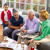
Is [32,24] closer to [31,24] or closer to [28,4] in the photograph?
[31,24]

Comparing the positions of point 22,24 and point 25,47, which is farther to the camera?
point 22,24

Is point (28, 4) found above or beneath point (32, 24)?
above

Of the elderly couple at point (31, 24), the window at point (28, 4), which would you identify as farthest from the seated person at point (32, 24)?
the window at point (28, 4)

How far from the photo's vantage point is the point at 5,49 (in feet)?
8.76

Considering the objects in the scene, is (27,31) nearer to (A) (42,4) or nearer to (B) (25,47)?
(B) (25,47)

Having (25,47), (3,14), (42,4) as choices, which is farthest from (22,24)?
(42,4)

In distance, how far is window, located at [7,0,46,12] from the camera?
599cm

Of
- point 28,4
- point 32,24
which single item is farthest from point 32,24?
point 28,4

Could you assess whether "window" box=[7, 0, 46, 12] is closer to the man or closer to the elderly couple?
the elderly couple

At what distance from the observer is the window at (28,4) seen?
5.99 m

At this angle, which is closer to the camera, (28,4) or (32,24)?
(32,24)

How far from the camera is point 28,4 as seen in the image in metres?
6.52

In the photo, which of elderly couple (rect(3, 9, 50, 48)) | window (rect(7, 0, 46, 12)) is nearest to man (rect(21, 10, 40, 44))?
elderly couple (rect(3, 9, 50, 48))

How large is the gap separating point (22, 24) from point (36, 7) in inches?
85.7
